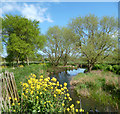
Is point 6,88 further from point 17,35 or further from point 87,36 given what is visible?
point 17,35

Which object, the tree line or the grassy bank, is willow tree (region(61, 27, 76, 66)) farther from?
the grassy bank

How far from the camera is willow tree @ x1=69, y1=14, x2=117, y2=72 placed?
10.6 metres

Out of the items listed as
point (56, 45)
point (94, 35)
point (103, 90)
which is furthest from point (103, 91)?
point (56, 45)

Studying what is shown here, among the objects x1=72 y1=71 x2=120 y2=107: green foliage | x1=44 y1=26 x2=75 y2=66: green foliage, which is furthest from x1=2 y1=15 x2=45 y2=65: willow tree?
x1=72 y1=71 x2=120 y2=107: green foliage

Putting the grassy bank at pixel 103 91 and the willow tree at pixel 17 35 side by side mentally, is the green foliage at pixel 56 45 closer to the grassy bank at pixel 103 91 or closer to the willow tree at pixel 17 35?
the willow tree at pixel 17 35

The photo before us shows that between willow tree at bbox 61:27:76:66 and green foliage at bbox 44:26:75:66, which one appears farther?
green foliage at bbox 44:26:75:66

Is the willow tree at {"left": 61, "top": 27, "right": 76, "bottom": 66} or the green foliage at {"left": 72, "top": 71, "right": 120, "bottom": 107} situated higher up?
the willow tree at {"left": 61, "top": 27, "right": 76, "bottom": 66}

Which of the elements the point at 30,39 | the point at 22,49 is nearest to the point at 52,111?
the point at 22,49

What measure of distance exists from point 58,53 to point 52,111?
16.3m

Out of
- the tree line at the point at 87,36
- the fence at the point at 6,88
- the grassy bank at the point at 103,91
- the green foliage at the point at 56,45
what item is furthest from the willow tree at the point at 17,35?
the fence at the point at 6,88

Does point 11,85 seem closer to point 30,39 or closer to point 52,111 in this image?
point 52,111

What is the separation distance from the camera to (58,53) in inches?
736

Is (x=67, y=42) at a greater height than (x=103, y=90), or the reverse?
(x=67, y=42)

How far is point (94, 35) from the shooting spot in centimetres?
1145
